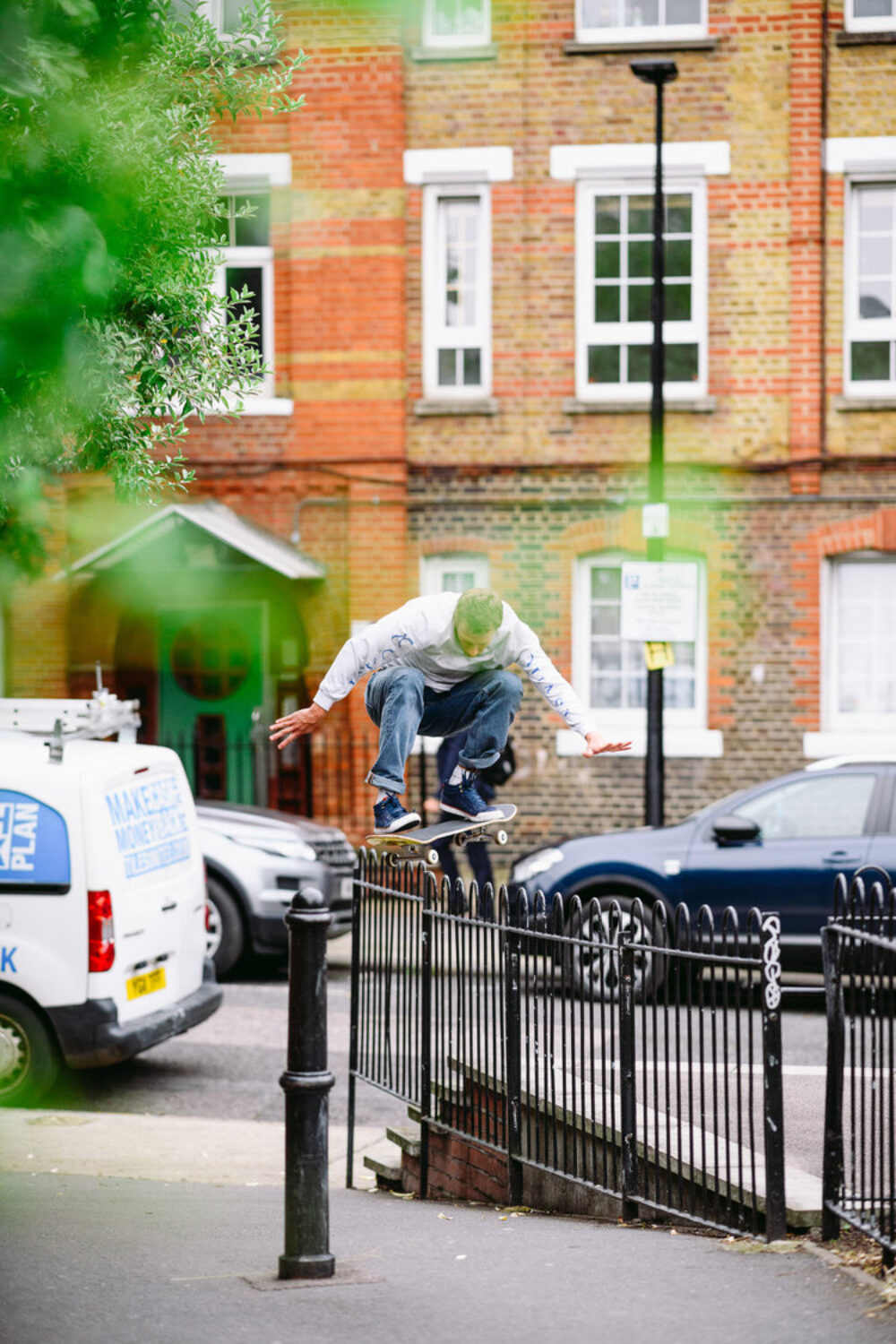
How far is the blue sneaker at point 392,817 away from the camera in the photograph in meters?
6.59

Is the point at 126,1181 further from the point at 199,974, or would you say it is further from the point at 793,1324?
the point at 793,1324

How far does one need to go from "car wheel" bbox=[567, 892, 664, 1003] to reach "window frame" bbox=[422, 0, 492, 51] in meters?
4.34

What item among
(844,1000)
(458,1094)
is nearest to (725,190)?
(458,1094)

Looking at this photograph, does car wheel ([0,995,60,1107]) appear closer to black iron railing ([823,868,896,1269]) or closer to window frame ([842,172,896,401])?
black iron railing ([823,868,896,1269])

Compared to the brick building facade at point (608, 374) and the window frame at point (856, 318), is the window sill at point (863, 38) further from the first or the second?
the window frame at point (856, 318)

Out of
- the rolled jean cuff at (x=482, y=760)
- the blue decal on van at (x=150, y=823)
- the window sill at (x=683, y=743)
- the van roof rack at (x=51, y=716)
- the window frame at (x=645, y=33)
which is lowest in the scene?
the window sill at (x=683, y=743)

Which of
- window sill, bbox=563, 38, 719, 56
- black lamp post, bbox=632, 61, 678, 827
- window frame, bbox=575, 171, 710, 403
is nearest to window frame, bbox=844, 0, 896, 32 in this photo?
window sill, bbox=563, 38, 719, 56

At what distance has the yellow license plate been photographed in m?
8.66

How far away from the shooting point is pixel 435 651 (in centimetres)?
623

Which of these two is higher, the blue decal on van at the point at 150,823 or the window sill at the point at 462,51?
the window sill at the point at 462,51

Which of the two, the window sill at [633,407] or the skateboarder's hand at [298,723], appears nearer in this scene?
the skateboarder's hand at [298,723]

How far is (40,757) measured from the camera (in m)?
8.55

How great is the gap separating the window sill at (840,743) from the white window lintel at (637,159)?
5573 millimetres

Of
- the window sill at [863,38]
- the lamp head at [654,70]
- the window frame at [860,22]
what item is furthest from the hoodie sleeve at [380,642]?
the window frame at [860,22]
